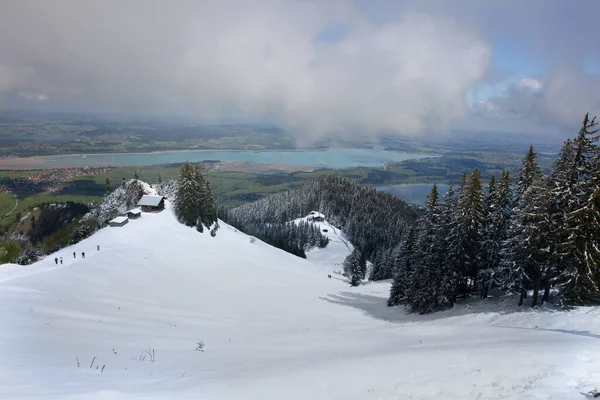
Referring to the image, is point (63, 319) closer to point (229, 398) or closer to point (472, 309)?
point (229, 398)

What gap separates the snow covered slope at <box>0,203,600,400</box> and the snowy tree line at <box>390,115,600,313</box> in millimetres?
2474

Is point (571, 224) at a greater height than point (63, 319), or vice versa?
point (571, 224)

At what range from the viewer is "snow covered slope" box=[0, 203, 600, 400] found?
999cm

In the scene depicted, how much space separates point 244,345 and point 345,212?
441 ft

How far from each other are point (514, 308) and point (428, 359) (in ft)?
50.8

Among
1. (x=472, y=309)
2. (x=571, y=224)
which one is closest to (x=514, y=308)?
(x=472, y=309)

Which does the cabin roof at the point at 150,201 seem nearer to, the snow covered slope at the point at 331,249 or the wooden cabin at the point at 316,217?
the snow covered slope at the point at 331,249

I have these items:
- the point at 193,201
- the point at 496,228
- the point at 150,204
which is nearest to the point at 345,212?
the point at 193,201

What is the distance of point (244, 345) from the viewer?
18.0 metres

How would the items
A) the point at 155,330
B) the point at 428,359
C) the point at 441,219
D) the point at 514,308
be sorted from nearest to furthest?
1. the point at 428,359
2. the point at 155,330
3. the point at 514,308
4. the point at 441,219

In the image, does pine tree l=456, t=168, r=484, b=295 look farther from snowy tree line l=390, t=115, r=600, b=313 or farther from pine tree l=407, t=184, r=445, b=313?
pine tree l=407, t=184, r=445, b=313

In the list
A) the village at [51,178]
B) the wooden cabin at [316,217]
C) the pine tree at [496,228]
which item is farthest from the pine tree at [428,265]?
the village at [51,178]

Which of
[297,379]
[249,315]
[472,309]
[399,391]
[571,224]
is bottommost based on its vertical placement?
[249,315]

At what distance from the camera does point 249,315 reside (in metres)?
26.9
